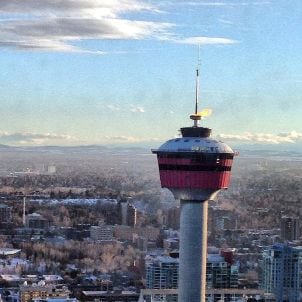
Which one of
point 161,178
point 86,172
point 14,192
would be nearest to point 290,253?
point 161,178

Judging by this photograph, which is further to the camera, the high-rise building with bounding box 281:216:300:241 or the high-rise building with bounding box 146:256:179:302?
the high-rise building with bounding box 281:216:300:241

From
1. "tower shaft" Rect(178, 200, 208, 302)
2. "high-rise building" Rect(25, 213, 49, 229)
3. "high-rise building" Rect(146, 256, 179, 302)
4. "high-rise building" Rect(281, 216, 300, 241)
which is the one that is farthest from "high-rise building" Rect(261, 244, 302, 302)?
"high-rise building" Rect(25, 213, 49, 229)

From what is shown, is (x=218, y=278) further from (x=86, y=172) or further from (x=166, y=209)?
(x=86, y=172)

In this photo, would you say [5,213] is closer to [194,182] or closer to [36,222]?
[36,222]

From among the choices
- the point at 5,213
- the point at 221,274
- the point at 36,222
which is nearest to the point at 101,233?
the point at 36,222

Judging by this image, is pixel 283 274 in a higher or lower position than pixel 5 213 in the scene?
lower

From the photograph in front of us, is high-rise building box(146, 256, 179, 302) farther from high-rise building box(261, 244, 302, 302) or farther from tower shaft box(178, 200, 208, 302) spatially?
tower shaft box(178, 200, 208, 302)

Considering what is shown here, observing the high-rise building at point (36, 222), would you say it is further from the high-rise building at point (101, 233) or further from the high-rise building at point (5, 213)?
the high-rise building at point (101, 233)

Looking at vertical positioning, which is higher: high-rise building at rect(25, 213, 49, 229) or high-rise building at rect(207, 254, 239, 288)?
high-rise building at rect(25, 213, 49, 229)
